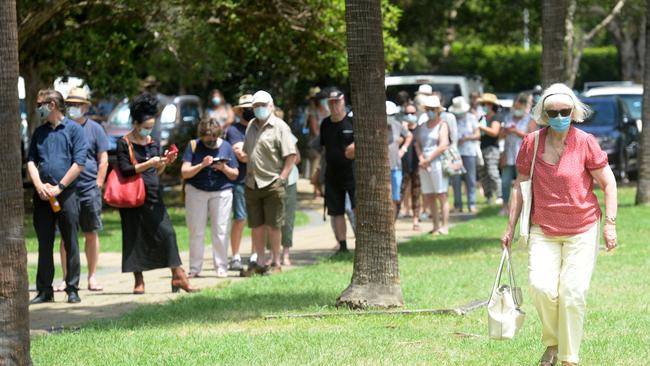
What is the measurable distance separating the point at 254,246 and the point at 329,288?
2.02m

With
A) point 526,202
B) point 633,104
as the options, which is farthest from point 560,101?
point 633,104

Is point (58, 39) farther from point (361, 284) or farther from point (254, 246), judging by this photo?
point (361, 284)

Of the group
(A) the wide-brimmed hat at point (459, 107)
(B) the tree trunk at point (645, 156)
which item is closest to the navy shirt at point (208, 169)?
(A) the wide-brimmed hat at point (459, 107)

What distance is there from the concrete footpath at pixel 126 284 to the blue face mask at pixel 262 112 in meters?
1.72

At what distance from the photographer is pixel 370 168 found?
10820mm

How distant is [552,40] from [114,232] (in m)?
7.49

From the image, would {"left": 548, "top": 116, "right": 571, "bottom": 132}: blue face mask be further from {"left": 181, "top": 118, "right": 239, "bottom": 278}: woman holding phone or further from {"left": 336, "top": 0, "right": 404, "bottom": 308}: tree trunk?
{"left": 181, "top": 118, "right": 239, "bottom": 278}: woman holding phone

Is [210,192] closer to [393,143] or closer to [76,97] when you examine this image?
[76,97]

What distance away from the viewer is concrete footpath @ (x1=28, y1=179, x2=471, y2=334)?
11602 mm

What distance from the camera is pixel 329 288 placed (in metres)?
12.4

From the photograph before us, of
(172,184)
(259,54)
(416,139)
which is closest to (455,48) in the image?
(172,184)

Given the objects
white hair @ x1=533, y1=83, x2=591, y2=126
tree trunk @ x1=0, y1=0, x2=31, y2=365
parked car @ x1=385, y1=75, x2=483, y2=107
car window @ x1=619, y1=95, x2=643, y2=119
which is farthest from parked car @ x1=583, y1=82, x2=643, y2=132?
tree trunk @ x1=0, y1=0, x2=31, y2=365

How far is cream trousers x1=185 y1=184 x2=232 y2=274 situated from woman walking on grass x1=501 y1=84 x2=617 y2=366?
6.51 metres

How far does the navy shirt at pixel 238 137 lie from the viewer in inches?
589
